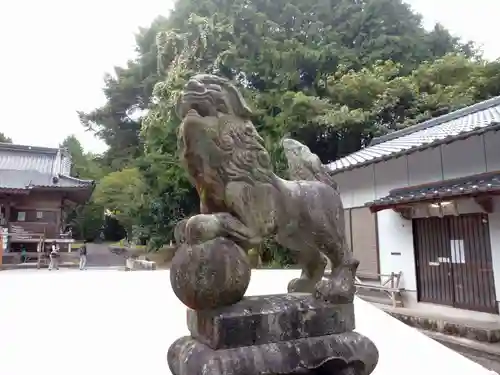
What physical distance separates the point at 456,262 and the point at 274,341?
247 inches

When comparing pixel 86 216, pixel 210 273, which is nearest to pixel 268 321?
pixel 210 273

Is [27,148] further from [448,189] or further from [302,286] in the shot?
[302,286]

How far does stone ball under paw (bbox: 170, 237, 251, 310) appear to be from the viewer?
5.42 feet

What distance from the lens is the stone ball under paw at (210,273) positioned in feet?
5.42

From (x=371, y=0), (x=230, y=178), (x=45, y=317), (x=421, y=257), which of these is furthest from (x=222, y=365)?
(x=371, y=0)

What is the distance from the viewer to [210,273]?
1.65 meters

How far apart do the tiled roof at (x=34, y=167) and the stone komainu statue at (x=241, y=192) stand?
16019 mm

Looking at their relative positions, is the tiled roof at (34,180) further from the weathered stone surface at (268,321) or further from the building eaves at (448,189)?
the weathered stone surface at (268,321)

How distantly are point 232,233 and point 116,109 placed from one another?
19225 millimetres

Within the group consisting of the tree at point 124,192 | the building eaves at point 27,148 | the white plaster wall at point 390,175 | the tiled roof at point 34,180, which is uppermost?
the building eaves at point 27,148

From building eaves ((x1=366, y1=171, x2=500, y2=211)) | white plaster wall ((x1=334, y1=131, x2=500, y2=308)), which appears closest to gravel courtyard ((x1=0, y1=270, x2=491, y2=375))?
building eaves ((x1=366, y1=171, x2=500, y2=211))

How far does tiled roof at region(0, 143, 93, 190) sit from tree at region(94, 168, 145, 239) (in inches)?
34.4

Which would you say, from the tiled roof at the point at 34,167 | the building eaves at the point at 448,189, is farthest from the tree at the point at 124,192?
the building eaves at the point at 448,189

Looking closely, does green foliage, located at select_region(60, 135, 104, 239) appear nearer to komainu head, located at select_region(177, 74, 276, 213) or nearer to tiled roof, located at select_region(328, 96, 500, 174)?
tiled roof, located at select_region(328, 96, 500, 174)
